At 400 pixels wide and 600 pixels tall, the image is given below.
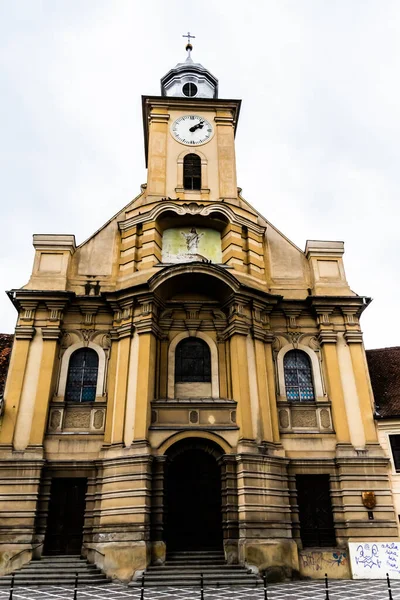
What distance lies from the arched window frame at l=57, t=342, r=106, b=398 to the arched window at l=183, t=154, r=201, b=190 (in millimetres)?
8928

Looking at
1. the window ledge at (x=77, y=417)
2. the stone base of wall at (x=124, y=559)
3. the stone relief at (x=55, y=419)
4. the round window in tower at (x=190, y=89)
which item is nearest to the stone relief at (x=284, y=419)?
the stone base of wall at (x=124, y=559)

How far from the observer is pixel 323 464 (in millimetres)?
17609

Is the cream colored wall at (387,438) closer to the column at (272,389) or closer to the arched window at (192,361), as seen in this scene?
the column at (272,389)

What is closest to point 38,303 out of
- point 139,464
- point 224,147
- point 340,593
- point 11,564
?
point 139,464

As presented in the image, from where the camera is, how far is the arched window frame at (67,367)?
18438mm

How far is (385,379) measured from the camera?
20.6 meters

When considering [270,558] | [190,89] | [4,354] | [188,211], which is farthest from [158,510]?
[190,89]

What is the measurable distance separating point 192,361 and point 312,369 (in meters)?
4.74

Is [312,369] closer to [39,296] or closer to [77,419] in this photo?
[77,419]

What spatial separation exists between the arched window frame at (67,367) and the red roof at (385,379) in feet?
34.1

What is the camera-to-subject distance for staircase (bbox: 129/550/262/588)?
14148 mm

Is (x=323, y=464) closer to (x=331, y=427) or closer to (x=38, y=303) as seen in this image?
(x=331, y=427)

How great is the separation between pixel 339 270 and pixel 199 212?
6.49 metres

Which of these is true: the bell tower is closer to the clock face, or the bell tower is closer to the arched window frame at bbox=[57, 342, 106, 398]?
the clock face
